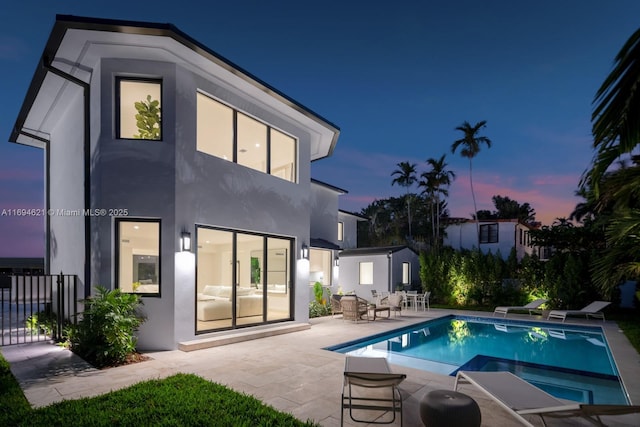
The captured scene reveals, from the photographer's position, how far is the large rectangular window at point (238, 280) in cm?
859

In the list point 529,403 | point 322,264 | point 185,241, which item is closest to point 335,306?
point 322,264

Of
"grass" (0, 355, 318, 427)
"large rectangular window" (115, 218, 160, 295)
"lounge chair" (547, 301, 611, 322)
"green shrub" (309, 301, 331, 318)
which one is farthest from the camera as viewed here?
"green shrub" (309, 301, 331, 318)

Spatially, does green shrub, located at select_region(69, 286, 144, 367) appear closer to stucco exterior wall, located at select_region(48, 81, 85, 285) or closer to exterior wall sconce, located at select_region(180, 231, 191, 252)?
exterior wall sconce, located at select_region(180, 231, 191, 252)

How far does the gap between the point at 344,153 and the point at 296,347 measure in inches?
2522

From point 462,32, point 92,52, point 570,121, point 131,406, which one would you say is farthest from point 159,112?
point 570,121

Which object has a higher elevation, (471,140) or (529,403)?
(471,140)

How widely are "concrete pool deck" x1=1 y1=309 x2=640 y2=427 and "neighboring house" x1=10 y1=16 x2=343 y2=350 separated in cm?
125

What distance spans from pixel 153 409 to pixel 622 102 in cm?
514

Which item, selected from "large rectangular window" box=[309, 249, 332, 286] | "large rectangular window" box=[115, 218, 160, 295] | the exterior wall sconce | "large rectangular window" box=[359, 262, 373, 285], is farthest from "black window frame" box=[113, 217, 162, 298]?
"large rectangular window" box=[359, 262, 373, 285]

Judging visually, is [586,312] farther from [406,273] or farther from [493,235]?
[493,235]

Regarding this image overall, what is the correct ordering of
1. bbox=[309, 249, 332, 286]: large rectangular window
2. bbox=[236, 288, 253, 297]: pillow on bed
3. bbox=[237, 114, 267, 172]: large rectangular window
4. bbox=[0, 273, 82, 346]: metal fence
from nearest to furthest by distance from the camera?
1. bbox=[0, 273, 82, 346]: metal fence
2. bbox=[236, 288, 253, 297]: pillow on bed
3. bbox=[237, 114, 267, 172]: large rectangular window
4. bbox=[309, 249, 332, 286]: large rectangular window

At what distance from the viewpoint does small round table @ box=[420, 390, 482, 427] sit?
355 cm

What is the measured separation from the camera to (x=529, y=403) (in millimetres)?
3781

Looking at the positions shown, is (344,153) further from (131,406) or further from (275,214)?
(131,406)
